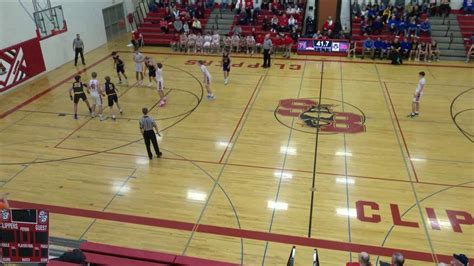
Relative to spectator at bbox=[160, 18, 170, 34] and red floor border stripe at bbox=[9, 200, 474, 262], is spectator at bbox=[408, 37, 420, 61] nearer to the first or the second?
spectator at bbox=[160, 18, 170, 34]

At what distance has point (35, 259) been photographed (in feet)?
20.2

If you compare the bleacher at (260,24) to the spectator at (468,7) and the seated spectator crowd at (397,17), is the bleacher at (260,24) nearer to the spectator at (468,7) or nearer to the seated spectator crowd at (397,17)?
the seated spectator crowd at (397,17)

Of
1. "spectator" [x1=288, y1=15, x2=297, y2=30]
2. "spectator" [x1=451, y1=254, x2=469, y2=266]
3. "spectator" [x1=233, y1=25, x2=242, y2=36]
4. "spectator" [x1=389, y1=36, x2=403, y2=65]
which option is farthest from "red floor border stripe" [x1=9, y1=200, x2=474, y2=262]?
"spectator" [x1=288, y1=15, x2=297, y2=30]

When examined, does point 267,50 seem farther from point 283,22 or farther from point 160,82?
point 160,82

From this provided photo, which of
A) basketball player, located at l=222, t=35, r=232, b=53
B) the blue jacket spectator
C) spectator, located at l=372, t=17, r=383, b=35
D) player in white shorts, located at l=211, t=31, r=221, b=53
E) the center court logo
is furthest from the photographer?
basketball player, located at l=222, t=35, r=232, b=53

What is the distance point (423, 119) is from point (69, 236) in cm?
1137

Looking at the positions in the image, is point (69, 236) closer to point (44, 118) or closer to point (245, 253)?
point (245, 253)

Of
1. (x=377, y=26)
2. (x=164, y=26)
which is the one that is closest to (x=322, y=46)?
(x=377, y=26)

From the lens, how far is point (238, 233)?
→ 321 inches

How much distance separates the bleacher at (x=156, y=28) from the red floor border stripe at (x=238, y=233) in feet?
52.9

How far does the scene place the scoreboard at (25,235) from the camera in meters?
6.12

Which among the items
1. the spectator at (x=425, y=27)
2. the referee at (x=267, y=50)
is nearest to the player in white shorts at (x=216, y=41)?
the referee at (x=267, y=50)

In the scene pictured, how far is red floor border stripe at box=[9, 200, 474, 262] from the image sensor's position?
25.0ft

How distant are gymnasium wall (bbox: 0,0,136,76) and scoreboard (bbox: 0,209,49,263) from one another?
1231 cm
